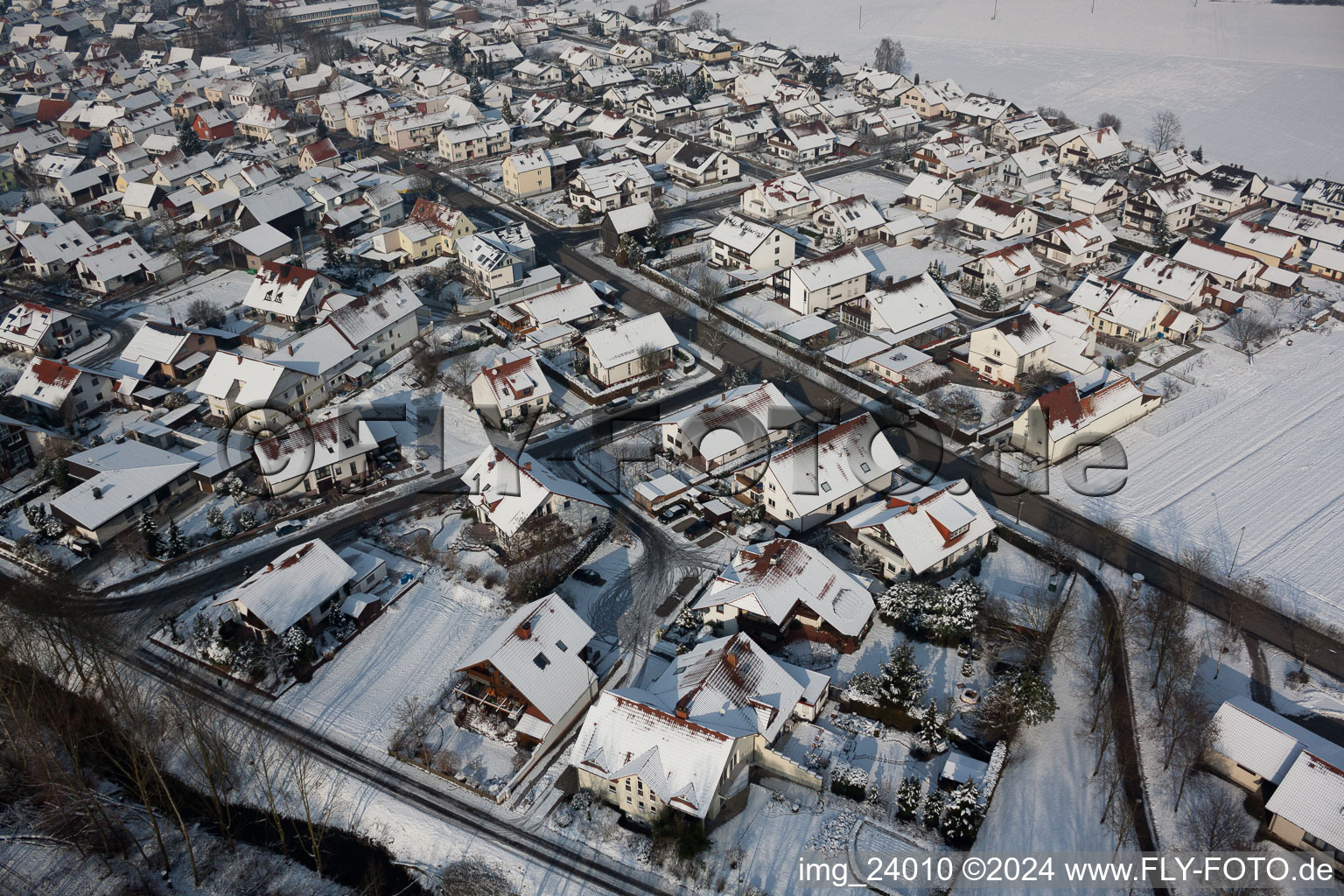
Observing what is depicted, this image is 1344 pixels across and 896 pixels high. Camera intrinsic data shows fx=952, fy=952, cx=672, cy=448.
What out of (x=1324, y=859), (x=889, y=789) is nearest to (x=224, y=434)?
(x=889, y=789)

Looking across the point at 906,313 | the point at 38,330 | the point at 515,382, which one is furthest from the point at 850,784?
the point at 38,330

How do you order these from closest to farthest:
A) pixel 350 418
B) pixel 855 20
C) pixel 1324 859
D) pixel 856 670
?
pixel 1324 859
pixel 856 670
pixel 350 418
pixel 855 20

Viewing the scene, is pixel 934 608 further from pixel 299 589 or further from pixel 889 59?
pixel 889 59

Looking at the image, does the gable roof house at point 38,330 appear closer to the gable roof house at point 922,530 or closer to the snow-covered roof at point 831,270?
the snow-covered roof at point 831,270

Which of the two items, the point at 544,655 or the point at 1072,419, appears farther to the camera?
the point at 1072,419

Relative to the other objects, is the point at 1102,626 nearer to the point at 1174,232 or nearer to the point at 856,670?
the point at 856,670

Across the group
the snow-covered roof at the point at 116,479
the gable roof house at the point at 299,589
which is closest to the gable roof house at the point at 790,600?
the gable roof house at the point at 299,589
